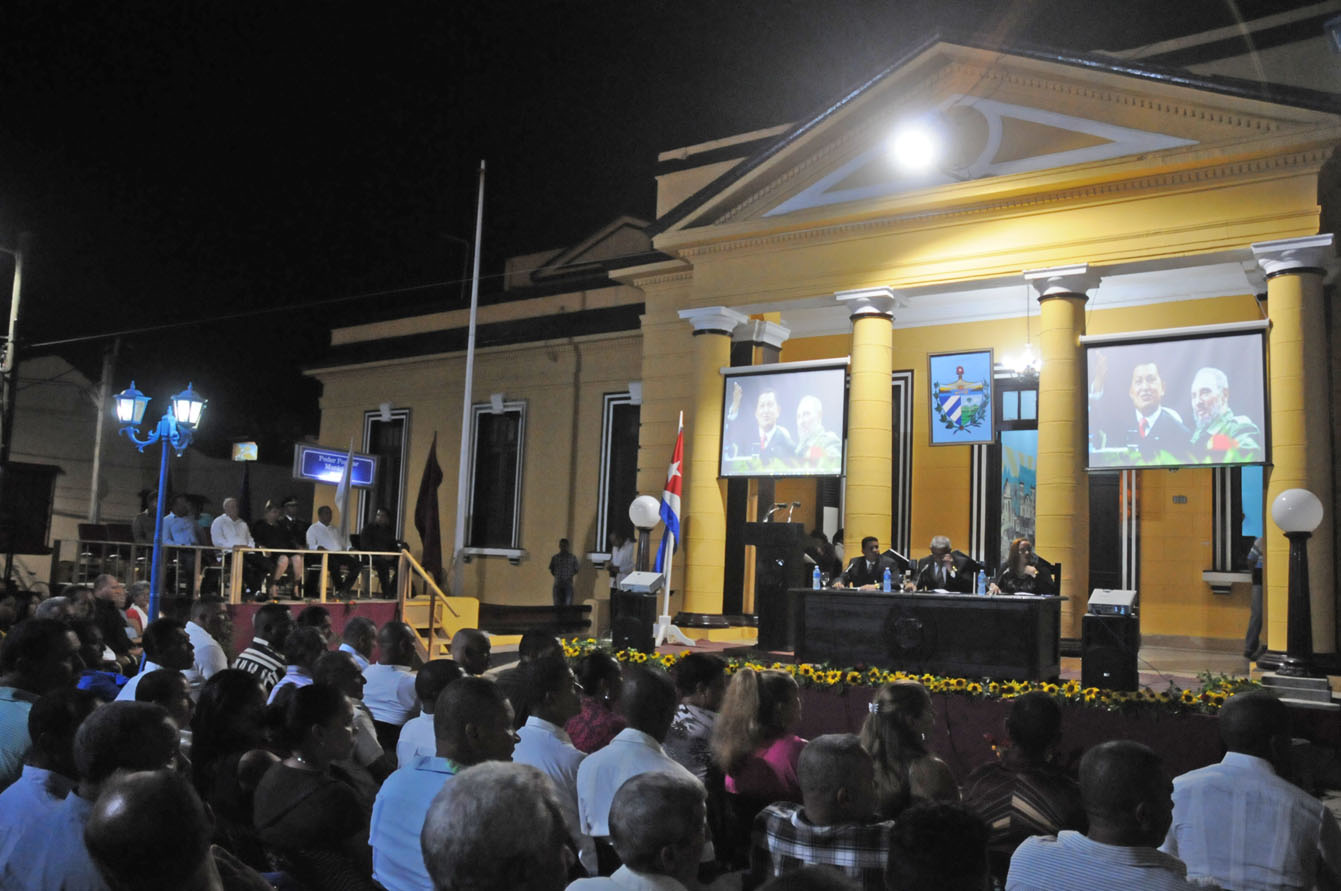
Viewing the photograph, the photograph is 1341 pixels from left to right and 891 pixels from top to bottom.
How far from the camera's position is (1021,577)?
35.7 feet

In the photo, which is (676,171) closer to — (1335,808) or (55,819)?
(1335,808)

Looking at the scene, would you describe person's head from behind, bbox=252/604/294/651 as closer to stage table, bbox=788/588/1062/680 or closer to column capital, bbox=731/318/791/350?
stage table, bbox=788/588/1062/680

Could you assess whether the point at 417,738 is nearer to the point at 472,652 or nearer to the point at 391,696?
the point at 472,652

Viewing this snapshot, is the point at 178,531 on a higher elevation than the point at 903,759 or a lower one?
higher

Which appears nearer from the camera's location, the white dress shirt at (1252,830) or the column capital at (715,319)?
the white dress shirt at (1252,830)

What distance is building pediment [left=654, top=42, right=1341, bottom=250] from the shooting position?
11508 mm

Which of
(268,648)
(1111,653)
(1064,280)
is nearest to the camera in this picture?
(268,648)

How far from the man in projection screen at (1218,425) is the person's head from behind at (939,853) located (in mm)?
10240

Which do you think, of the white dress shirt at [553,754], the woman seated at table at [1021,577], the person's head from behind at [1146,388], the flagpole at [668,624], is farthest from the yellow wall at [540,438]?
the white dress shirt at [553,754]

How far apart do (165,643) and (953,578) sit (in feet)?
26.9

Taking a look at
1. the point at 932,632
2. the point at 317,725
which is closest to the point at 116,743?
the point at 317,725

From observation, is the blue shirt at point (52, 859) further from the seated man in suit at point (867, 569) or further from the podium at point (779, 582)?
the podium at point (779, 582)

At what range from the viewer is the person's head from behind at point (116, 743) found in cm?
288

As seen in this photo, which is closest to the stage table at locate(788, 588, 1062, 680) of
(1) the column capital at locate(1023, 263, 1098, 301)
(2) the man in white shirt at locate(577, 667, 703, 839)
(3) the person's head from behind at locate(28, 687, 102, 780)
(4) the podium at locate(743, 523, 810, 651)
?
(4) the podium at locate(743, 523, 810, 651)
